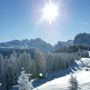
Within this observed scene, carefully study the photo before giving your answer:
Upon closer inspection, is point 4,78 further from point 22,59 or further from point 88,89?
point 88,89

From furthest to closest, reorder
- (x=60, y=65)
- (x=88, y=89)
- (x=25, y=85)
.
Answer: (x=60, y=65), (x=88, y=89), (x=25, y=85)

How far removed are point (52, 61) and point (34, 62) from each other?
17.8 metres

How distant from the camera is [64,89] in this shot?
26.1 metres

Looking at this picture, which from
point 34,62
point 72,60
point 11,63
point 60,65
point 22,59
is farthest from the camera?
point 72,60

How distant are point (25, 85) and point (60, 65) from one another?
2933 inches

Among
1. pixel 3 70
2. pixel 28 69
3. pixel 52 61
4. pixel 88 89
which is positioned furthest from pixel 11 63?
pixel 88 89

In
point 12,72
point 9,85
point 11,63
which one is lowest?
point 9,85

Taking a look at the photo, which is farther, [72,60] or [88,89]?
[72,60]

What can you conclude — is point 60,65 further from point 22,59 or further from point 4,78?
point 4,78

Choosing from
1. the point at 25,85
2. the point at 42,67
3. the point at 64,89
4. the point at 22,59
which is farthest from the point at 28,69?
the point at 25,85

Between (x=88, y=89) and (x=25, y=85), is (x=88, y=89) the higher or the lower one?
the lower one

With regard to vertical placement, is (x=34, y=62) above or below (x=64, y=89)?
above

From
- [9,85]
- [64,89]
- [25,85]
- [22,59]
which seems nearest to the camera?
[25,85]

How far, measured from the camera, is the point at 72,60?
10269cm
